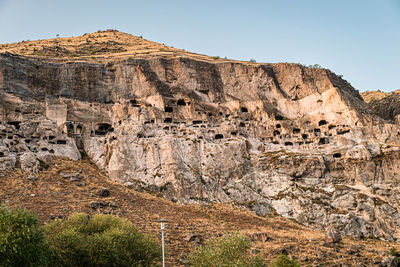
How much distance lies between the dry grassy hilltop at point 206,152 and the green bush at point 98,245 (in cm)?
520

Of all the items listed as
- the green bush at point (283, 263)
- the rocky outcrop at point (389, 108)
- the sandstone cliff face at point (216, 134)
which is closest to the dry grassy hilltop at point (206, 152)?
the sandstone cliff face at point (216, 134)

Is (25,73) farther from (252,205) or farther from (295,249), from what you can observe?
(295,249)

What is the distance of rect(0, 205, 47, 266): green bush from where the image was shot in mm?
25356

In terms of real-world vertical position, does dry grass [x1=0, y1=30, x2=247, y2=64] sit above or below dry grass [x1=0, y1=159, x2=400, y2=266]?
above

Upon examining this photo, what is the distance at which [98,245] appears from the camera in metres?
29.8

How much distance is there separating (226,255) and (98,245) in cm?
957

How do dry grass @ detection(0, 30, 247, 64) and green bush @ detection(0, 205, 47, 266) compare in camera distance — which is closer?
green bush @ detection(0, 205, 47, 266)

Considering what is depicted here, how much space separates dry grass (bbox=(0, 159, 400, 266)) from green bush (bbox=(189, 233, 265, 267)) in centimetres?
327

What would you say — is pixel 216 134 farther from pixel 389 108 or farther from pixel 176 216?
pixel 389 108

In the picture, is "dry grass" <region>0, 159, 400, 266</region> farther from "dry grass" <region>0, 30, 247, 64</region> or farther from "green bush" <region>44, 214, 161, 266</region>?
"dry grass" <region>0, 30, 247, 64</region>

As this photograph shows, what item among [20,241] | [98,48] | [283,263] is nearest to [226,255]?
[283,263]

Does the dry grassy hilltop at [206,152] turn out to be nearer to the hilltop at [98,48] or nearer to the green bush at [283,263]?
the green bush at [283,263]

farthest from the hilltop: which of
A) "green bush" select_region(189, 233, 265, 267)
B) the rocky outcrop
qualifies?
"green bush" select_region(189, 233, 265, 267)

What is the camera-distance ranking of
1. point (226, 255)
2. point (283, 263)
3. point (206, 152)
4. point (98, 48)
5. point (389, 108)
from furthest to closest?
point (98, 48)
point (389, 108)
point (206, 152)
point (283, 263)
point (226, 255)
